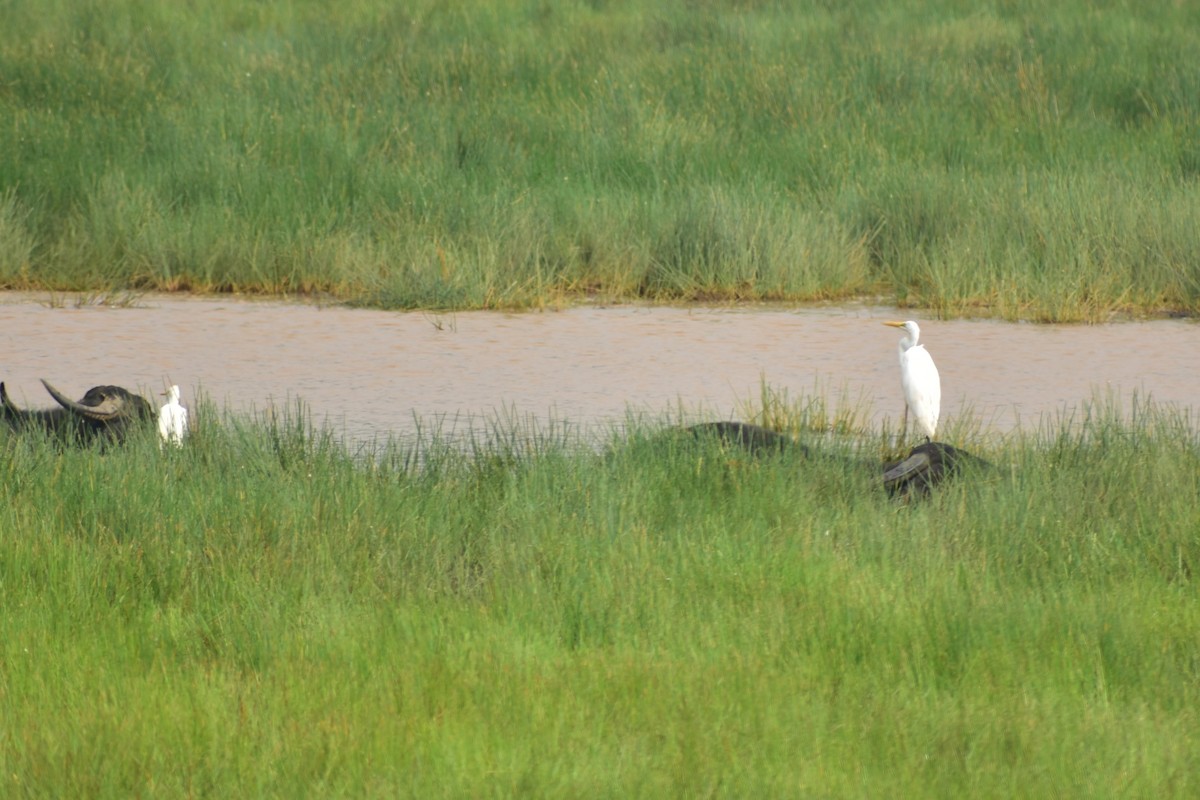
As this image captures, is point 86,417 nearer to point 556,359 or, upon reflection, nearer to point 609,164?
point 556,359

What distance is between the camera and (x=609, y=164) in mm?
11102

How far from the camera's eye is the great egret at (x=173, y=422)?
538 cm

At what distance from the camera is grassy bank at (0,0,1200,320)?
9.33 meters

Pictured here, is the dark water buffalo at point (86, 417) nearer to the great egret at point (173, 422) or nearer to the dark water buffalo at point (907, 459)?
the great egret at point (173, 422)

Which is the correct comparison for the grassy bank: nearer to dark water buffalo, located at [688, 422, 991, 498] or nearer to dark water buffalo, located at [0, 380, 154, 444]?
dark water buffalo, located at [0, 380, 154, 444]

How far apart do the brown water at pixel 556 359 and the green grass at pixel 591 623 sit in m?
1.33

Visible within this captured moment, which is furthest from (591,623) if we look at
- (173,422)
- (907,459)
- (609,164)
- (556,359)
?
(609,164)

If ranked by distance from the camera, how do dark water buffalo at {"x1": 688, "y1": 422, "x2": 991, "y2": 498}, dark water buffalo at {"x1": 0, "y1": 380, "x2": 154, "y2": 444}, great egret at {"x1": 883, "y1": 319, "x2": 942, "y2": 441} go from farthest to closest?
great egret at {"x1": 883, "y1": 319, "x2": 942, "y2": 441}
dark water buffalo at {"x1": 0, "y1": 380, "x2": 154, "y2": 444}
dark water buffalo at {"x1": 688, "y1": 422, "x2": 991, "y2": 498}

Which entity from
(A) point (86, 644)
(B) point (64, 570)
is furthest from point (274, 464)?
(A) point (86, 644)

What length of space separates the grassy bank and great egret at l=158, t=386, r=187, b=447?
339 cm

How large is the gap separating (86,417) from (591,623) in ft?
8.03

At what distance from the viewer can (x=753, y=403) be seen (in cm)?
685

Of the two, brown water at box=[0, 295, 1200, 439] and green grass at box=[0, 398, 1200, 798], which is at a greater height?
green grass at box=[0, 398, 1200, 798]

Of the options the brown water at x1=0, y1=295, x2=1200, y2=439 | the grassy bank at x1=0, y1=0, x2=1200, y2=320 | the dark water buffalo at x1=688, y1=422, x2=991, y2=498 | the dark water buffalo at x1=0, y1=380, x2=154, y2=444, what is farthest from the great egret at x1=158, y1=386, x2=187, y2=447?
the grassy bank at x1=0, y1=0, x2=1200, y2=320
